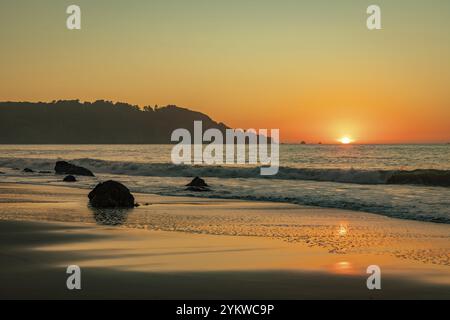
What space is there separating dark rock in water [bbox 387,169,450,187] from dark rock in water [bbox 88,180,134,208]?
23.0m

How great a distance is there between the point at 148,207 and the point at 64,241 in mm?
7832

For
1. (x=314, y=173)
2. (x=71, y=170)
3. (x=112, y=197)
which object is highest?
(x=71, y=170)

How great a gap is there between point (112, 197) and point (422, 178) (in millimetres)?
25753

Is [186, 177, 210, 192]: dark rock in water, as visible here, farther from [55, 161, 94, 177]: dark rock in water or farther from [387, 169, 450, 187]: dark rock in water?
[55, 161, 94, 177]: dark rock in water

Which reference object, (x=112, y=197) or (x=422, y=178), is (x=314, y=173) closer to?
(x=422, y=178)

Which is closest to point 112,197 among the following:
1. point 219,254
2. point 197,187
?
point 219,254

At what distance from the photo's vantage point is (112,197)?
65.4 feet

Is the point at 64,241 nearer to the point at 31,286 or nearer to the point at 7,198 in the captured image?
the point at 31,286

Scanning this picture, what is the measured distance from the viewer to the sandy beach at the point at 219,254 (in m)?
8.03

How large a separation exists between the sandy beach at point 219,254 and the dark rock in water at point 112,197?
1.12 meters

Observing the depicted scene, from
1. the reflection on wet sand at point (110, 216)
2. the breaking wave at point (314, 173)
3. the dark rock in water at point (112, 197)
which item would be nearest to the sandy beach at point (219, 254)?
the reflection on wet sand at point (110, 216)

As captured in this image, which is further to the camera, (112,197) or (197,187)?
(197,187)

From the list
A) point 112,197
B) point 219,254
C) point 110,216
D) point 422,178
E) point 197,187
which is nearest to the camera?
point 219,254

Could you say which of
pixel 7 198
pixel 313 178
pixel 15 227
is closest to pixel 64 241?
pixel 15 227
